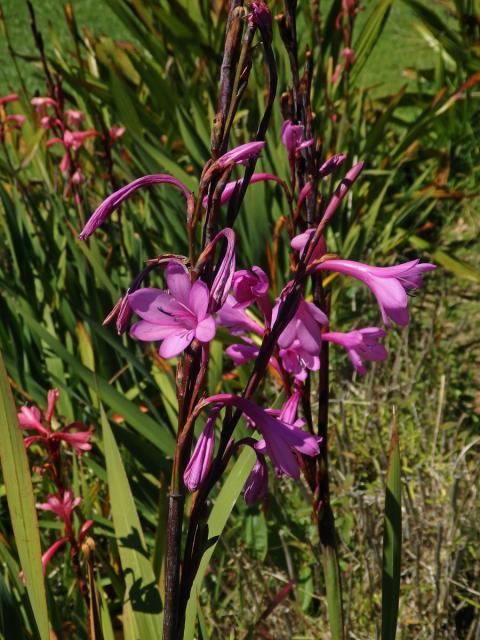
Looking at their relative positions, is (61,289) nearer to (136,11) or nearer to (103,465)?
(103,465)

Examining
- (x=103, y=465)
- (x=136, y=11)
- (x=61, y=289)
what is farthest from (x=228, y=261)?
(x=136, y=11)

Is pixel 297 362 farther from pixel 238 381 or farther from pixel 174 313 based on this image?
pixel 238 381

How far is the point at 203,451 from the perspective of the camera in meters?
0.64

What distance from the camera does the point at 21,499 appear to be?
2.62 ft

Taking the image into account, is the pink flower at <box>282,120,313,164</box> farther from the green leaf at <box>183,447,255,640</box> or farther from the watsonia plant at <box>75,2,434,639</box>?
the green leaf at <box>183,447,255,640</box>

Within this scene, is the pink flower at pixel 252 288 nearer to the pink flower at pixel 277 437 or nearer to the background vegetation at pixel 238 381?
the pink flower at pixel 277 437

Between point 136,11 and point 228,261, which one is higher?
point 136,11

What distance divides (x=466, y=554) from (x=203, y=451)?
44.2 inches

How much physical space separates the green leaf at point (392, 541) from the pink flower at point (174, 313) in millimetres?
288

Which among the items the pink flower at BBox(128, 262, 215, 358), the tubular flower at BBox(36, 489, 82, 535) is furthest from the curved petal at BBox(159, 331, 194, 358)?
the tubular flower at BBox(36, 489, 82, 535)

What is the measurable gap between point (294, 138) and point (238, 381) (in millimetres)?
1271

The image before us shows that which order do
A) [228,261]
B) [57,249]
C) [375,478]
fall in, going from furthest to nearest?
[57,249], [375,478], [228,261]

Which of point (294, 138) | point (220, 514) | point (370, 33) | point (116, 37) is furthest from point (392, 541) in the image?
point (116, 37)

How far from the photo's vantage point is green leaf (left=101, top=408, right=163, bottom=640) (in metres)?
0.97
